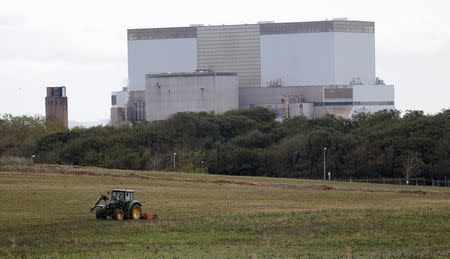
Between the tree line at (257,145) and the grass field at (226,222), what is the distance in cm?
3900

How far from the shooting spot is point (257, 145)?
529 ft

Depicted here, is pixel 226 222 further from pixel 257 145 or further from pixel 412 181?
pixel 257 145

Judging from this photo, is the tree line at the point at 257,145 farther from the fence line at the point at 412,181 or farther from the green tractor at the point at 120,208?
the green tractor at the point at 120,208

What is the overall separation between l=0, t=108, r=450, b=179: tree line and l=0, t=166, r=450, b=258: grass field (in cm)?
3900

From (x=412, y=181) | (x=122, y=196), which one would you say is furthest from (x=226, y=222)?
(x=412, y=181)

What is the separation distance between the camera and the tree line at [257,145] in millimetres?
133000

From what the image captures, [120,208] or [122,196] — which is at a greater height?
[122,196]

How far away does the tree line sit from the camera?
13300cm

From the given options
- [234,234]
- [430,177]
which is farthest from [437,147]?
[234,234]

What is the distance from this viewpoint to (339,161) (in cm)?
13750

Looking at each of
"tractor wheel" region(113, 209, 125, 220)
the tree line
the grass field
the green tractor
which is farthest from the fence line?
"tractor wheel" region(113, 209, 125, 220)

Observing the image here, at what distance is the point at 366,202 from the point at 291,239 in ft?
97.0

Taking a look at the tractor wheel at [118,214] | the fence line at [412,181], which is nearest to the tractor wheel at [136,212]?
the tractor wheel at [118,214]

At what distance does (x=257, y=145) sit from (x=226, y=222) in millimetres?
108266
